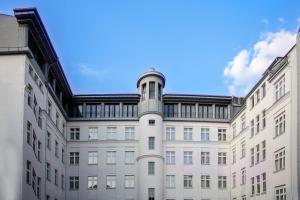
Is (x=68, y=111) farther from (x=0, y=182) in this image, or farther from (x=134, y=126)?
(x=0, y=182)

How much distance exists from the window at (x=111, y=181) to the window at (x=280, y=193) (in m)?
27.4

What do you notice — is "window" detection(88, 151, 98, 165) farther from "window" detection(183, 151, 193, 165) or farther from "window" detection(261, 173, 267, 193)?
"window" detection(261, 173, 267, 193)

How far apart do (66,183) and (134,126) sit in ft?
39.0

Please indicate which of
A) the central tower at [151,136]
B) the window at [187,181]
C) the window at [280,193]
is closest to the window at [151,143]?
the central tower at [151,136]

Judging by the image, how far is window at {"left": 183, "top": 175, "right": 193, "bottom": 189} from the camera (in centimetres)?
7369

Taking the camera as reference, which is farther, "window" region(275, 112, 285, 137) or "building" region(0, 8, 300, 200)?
"building" region(0, 8, 300, 200)

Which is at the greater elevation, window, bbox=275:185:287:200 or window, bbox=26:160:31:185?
window, bbox=26:160:31:185

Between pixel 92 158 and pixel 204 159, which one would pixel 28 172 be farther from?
pixel 204 159

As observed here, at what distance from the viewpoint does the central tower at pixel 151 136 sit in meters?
71.4

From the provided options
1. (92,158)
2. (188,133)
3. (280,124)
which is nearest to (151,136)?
(188,133)

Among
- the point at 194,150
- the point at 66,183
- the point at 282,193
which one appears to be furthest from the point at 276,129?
the point at 66,183

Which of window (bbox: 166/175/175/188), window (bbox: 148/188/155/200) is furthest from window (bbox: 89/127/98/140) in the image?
window (bbox: 166/175/175/188)

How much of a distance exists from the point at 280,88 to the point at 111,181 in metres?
30.2

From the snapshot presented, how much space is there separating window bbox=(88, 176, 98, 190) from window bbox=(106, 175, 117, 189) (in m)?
1.50
